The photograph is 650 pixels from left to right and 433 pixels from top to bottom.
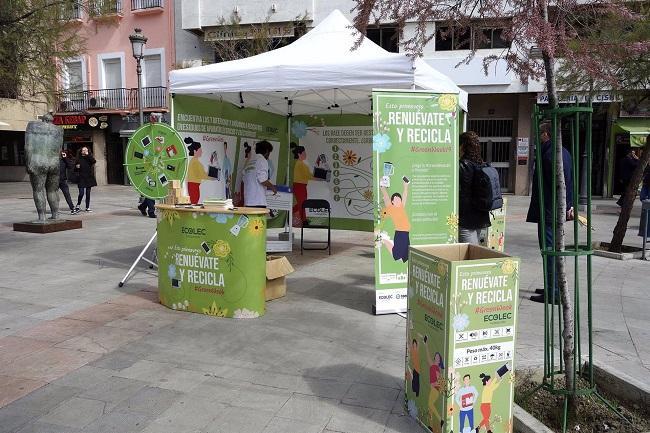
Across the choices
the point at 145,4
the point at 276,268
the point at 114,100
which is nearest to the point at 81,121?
the point at 114,100

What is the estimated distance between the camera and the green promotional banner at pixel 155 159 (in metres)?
6.44

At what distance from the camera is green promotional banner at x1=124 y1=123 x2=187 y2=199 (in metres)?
6.44

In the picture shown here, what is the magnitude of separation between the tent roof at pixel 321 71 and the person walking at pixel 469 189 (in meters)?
0.61

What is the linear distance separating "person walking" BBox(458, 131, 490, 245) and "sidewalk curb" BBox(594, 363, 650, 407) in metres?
2.33

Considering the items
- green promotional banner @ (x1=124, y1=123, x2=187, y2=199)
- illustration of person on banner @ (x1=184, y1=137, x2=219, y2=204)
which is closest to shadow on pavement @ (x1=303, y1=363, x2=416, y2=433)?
green promotional banner @ (x1=124, y1=123, x2=187, y2=199)

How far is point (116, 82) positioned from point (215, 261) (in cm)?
2559

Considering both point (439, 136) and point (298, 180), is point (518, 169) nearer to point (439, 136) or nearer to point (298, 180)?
point (298, 180)

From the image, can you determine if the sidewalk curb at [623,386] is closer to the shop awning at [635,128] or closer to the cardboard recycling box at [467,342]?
the cardboard recycling box at [467,342]

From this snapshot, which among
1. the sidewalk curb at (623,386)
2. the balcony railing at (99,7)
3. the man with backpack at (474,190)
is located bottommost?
the sidewalk curb at (623,386)

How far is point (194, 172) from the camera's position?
7457 millimetres

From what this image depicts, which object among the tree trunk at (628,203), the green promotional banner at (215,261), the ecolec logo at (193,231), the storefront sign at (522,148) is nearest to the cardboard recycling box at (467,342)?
A: the green promotional banner at (215,261)

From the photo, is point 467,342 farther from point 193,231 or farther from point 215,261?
point 193,231

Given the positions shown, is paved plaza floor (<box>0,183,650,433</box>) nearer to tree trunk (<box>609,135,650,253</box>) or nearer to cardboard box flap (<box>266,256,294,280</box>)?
cardboard box flap (<box>266,256,294,280</box>)

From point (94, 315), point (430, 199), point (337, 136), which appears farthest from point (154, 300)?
point (337, 136)
